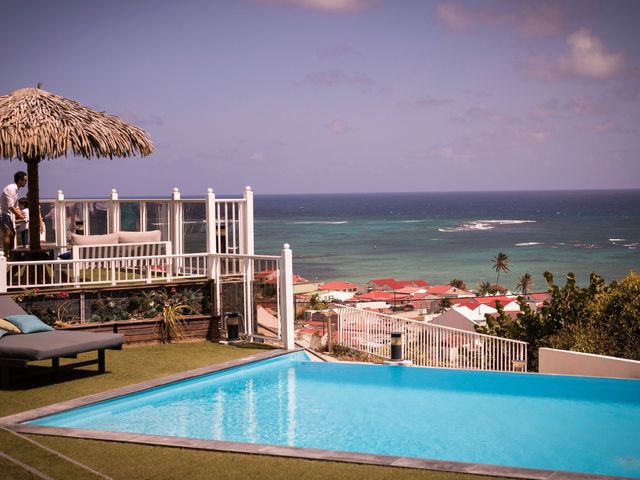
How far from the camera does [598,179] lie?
112 m

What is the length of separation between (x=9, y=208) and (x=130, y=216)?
205 cm

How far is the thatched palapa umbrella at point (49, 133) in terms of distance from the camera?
12.1 meters

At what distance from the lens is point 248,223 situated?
12758 mm

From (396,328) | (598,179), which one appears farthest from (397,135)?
(396,328)

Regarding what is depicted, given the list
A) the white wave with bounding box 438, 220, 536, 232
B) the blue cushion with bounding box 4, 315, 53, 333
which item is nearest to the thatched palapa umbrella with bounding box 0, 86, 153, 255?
A: the blue cushion with bounding box 4, 315, 53, 333

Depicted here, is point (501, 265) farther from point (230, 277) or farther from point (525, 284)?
point (230, 277)

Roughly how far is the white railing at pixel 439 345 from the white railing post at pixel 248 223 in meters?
2.15

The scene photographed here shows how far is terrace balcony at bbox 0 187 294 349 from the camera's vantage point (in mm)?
11211

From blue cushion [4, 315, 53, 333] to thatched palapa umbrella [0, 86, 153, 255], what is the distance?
3.68 meters

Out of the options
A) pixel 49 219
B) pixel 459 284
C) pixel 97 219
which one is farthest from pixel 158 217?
pixel 459 284

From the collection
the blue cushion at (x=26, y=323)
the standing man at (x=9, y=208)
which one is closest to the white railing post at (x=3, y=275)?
the blue cushion at (x=26, y=323)

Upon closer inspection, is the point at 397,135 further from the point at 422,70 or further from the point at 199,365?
the point at 199,365

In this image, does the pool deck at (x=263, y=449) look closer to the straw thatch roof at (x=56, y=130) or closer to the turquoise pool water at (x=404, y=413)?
the turquoise pool water at (x=404, y=413)

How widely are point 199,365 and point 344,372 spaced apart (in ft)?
5.58
